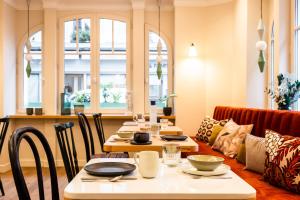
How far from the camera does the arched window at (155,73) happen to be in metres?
5.96

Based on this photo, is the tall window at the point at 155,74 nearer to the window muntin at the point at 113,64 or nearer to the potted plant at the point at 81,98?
the window muntin at the point at 113,64

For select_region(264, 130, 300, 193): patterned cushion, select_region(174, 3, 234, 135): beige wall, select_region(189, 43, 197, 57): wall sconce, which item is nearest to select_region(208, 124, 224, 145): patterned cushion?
select_region(174, 3, 234, 135): beige wall

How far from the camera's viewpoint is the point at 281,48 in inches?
160

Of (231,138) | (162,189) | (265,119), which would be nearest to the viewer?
(162,189)

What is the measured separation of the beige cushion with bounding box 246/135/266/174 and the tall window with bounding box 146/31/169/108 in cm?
299

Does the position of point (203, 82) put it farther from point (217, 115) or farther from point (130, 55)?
point (130, 55)

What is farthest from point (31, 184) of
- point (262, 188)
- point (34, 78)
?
point (262, 188)

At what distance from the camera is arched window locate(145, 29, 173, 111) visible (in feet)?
19.6

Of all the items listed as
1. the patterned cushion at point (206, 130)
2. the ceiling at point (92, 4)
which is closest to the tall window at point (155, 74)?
the ceiling at point (92, 4)

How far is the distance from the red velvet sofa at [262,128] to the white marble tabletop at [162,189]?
3.13 feet

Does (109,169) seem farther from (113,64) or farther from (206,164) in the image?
(113,64)

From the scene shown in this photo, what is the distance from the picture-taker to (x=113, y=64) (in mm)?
5961

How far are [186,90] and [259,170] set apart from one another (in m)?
2.85

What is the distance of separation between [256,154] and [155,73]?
3241 millimetres
